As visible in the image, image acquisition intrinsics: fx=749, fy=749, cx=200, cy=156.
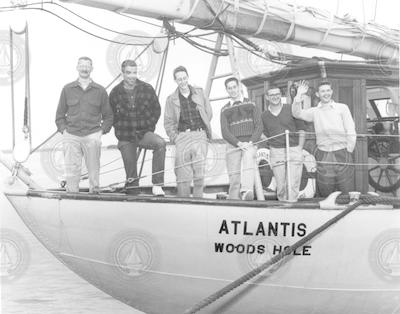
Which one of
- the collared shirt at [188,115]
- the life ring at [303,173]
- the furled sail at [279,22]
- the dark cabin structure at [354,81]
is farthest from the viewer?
the dark cabin structure at [354,81]

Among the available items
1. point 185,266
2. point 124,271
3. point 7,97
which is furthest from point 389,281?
point 7,97

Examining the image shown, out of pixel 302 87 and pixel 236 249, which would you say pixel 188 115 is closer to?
pixel 236 249

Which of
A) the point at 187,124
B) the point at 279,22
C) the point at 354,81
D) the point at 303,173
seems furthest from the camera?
the point at 354,81

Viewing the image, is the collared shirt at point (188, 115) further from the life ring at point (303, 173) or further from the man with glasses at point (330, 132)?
the man with glasses at point (330, 132)

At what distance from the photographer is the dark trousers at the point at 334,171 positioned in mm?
6359

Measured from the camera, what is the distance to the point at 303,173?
22.2 feet

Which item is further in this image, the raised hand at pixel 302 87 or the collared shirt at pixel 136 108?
the raised hand at pixel 302 87

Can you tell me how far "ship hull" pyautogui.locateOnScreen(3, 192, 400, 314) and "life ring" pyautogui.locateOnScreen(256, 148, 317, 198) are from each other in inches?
17.2

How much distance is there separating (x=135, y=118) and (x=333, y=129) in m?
1.68

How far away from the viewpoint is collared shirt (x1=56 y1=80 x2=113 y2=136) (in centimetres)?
631

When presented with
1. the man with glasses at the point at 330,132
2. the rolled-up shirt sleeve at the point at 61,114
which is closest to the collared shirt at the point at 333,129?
the man with glasses at the point at 330,132

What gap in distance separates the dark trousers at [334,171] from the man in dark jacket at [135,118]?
1367mm

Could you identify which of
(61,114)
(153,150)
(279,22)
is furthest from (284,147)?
(61,114)

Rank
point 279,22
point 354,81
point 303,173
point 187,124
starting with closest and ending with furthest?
point 187,124
point 303,173
point 279,22
point 354,81
